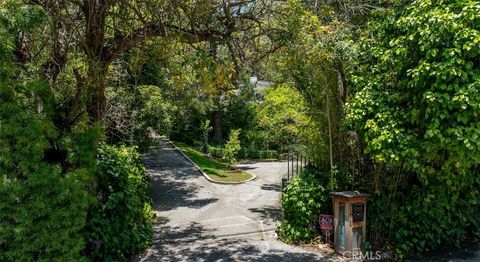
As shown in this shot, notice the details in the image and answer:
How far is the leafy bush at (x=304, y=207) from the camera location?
7988 mm

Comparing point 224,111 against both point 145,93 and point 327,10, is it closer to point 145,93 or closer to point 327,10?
point 145,93

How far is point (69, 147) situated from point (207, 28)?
130 inches

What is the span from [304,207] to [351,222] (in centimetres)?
105

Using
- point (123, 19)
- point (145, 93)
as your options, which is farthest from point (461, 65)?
point (145, 93)

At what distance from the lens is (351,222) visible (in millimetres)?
7230

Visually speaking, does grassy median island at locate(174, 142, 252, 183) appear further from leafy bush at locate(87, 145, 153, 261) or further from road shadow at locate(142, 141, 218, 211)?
leafy bush at locate(87, 145, 153, 261)

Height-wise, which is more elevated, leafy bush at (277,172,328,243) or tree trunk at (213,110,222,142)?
tree trunk at (213,110,222,142)

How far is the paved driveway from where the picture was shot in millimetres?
7653

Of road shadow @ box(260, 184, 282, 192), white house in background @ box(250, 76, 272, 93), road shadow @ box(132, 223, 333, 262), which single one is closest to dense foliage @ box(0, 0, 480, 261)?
road shadow @ box(132, 223, 333, 262)

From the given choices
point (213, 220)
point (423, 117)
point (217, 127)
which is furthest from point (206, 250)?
point (217, 127)

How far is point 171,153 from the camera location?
918 inches

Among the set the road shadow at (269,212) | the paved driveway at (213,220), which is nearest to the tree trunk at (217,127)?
the paved driveway at (213,220)

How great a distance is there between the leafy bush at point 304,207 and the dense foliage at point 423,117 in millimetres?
1104

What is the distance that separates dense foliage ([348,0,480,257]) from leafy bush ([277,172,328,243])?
1.10 m
